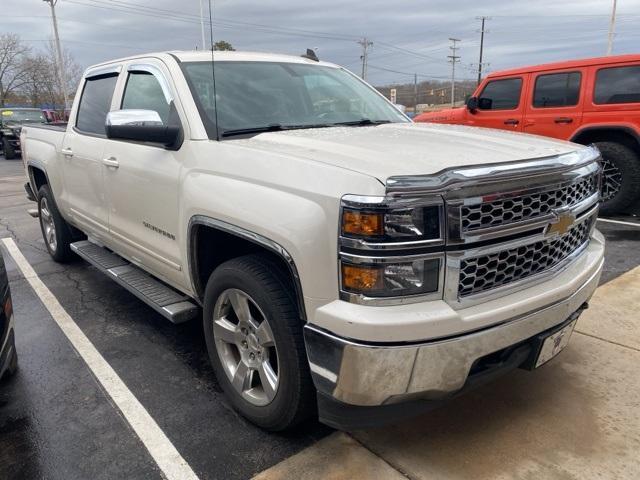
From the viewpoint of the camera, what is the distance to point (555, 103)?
7.80 meters

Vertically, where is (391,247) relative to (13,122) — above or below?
above

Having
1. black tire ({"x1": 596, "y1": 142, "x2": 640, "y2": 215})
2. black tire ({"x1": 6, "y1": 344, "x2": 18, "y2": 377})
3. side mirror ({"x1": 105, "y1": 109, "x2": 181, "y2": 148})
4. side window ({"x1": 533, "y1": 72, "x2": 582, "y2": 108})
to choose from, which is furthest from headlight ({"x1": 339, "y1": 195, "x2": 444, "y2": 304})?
side window ({"x1": 533, "y1": 72, "x2": 582, "y2": 108})

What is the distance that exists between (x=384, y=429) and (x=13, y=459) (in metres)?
1.84

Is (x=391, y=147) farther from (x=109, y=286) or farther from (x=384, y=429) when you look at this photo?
(x=109, y=286)

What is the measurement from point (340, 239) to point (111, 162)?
243 centimetres

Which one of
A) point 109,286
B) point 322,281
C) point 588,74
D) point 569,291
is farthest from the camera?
point 588,74

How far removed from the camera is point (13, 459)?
2.55 metres

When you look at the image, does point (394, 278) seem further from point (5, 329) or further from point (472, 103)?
point (472, 103)

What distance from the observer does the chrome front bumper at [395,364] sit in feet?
6.33

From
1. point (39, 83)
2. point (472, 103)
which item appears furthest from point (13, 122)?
point (39, 83)

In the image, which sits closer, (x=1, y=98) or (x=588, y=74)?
(x=588, y=74)

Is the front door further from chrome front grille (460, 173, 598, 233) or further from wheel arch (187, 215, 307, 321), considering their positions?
chrome front grille (460, 173, 598, 233)

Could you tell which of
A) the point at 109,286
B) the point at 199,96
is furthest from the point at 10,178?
the point at 199,96

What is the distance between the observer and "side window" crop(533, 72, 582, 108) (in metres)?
7.56
